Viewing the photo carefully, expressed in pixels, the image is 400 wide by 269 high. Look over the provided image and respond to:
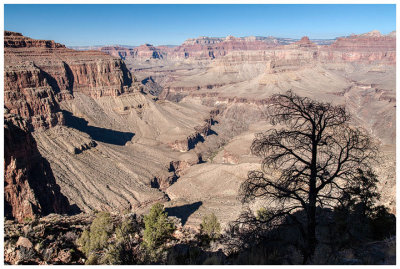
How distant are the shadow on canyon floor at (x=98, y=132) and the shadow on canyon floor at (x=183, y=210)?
35570 millimetres

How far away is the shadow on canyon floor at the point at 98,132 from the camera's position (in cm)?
6600

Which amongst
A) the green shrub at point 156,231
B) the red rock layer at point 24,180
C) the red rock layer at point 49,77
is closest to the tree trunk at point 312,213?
the green shrub at point 156,231

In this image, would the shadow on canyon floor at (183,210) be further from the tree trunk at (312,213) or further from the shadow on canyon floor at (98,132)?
the shadow on canyon floor at (98,132)

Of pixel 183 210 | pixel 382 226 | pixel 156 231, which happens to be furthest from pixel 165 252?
pixel 183 210

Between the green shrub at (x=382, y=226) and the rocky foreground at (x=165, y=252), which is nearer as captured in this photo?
the rocky foreground at (x=165, y=252)

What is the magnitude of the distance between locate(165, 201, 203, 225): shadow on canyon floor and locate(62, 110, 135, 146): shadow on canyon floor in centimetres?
3557

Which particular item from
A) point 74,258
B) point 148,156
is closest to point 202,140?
point 148,156

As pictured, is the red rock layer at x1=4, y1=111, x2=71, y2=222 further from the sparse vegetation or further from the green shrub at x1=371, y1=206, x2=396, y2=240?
the green shrub at x1=371, y1=206, x2=396, y2=240

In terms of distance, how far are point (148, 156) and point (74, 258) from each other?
49.0 metres

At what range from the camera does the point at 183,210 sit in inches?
1409

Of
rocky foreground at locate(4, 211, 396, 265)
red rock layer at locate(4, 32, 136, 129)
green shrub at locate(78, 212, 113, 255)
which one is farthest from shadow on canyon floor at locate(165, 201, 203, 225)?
red rock layer at locate(4, 32, 136, 129)

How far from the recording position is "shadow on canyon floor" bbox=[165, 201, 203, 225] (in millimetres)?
34312

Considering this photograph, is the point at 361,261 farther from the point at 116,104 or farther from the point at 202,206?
the point at 116,104

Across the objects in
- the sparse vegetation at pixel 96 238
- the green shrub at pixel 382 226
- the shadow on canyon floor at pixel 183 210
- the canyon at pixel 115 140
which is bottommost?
the shadow on canyon floor at pixel 183 210
